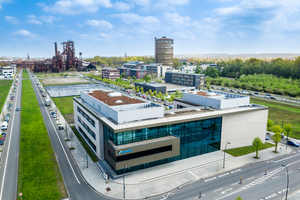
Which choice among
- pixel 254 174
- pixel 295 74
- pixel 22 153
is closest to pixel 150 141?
pixel 254 174

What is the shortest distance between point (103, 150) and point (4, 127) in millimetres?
35058

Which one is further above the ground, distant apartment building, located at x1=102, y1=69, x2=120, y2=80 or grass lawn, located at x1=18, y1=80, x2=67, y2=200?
distant apartment building, located at x1=102, y1=69, x2=120, y2=80

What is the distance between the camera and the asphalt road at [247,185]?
31544mm

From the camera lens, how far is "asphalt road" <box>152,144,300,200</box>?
31544 millimetres

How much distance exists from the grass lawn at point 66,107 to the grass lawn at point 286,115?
210ft

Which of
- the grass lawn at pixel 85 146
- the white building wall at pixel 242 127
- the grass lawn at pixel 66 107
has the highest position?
the white building wall at pixel 242 127

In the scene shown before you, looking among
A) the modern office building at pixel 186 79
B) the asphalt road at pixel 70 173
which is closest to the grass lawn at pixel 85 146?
the asphalt road at pixel 70 173

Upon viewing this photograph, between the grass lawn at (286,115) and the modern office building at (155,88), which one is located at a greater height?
the modern office building at (155,88)

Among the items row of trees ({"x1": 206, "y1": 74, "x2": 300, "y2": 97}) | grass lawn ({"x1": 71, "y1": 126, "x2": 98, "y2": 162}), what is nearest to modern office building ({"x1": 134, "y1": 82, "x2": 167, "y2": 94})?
row of trees ({"x1": 206, "y1": 74, "x2": 300, "y2": 97})

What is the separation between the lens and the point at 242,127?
48125 millimetres

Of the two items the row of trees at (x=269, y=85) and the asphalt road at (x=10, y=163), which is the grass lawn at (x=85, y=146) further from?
the row of trees at (x=269, y=85)

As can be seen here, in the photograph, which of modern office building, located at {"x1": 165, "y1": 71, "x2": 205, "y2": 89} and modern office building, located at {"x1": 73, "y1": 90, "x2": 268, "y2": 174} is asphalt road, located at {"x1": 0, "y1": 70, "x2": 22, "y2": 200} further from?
modern office building, located at {"x1": 165, "y1": 71, "x2": 205, "y2": 89}

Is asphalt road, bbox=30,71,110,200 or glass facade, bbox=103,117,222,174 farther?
glass facade, bbox=103,117,222,174

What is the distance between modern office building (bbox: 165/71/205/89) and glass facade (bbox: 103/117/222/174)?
3692 inches
